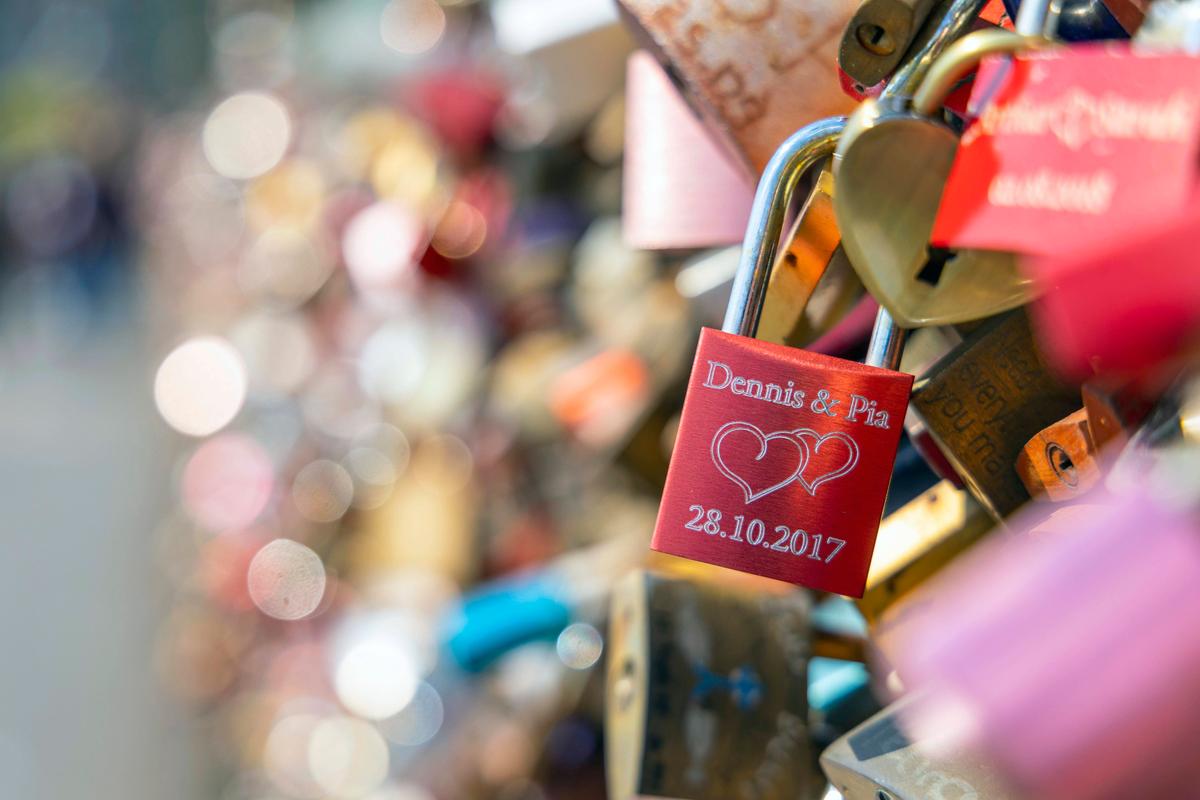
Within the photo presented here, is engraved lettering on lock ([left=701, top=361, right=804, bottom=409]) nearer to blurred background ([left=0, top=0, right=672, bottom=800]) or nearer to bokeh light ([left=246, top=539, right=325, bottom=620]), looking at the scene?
blurred background ([left=0, top=0, right=672, bottom=800])

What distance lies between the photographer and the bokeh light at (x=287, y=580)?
139 cm

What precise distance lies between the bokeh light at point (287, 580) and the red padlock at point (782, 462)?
44.6 inches

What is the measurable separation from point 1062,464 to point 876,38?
151 millimetres

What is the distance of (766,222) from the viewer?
376 mm

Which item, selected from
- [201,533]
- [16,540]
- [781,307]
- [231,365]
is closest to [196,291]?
[231,365]

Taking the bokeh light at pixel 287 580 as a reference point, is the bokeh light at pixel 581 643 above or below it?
above

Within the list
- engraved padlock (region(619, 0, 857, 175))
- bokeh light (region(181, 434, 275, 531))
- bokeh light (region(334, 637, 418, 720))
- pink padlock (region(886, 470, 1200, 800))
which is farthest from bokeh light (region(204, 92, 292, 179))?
pink padlock (region(886, 470, 1200, 800))

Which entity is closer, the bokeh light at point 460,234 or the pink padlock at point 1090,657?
the pink padlock at point 1090,657

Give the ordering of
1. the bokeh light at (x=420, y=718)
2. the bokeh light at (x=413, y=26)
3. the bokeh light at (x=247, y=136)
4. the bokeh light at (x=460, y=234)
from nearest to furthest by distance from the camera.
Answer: the bokeh light at (x=420, y=718) < the bokeh light at (x=460, y=234) < the bokeh light at (x=413, y=26) < the bokeh light at (x=247, y=136)

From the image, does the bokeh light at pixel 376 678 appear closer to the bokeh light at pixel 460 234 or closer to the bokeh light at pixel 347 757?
the bokeh light at pixel 347 757

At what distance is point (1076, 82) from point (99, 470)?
279 cm

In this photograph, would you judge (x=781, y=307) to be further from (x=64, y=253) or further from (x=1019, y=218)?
(x=64, y=253)

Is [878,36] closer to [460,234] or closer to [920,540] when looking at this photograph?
[920,540]

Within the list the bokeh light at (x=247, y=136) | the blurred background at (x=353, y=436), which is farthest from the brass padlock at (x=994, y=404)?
the bokeh light at (x=247, y=136)
